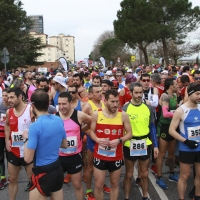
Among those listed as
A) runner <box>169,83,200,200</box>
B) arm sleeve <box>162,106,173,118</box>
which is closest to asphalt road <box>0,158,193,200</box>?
runner <box>169,83,200,200</box>

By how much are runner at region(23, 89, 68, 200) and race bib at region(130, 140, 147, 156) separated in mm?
1391

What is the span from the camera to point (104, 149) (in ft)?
12.2

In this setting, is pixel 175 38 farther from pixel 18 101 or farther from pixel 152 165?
pixel 18 101

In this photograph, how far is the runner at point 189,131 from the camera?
3.87 meters

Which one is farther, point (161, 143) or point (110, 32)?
point (110, 32)

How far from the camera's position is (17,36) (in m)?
36.9

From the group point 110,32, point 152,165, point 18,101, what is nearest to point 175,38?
point 152,165

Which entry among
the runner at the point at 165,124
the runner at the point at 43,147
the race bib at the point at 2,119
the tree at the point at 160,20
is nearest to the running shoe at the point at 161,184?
the runner at the point at 165,124

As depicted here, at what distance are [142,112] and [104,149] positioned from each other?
0.86 metres

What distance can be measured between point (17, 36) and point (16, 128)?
3566cm

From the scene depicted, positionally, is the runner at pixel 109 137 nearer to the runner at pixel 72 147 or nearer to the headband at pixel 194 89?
the runner at pixel 72 147

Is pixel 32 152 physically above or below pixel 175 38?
below

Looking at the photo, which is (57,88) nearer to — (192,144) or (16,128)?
(16,128)

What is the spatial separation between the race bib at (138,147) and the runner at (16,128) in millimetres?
1568
